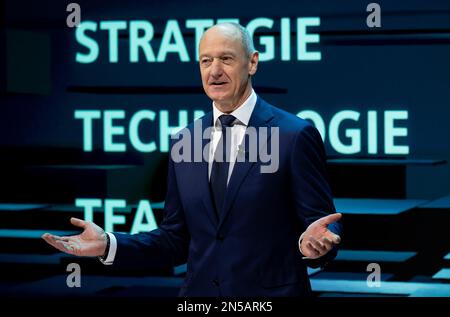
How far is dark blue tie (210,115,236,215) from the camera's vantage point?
2.21 metres

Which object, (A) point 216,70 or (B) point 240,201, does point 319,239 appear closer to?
(B) point 240,201

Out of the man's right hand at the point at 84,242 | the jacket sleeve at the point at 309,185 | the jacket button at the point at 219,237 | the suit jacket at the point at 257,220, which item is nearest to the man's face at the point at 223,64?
the suit jacket at the point at 257,220

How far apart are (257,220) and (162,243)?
0.32m

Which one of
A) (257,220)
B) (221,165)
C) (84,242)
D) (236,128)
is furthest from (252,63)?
(84,242)

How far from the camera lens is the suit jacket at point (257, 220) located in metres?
2.16

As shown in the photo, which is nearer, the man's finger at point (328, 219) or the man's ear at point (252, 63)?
the man's finger at point (328, 219)

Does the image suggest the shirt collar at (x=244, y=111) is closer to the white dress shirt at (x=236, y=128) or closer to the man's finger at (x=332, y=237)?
the white dress shirt at (x=236, y=128)

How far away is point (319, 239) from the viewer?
195cm

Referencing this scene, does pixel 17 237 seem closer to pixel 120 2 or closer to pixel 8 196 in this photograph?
pixel 8 196

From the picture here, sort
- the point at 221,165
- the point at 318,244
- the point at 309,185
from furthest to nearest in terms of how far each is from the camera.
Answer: the point at 221,165 → the point at 309,185 → the point at 318,244

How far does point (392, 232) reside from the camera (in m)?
3.56
